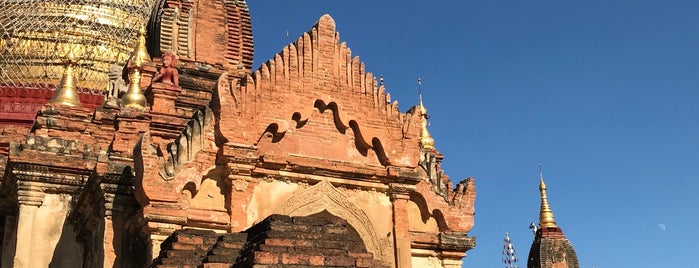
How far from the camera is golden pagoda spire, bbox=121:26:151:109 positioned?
693 inches

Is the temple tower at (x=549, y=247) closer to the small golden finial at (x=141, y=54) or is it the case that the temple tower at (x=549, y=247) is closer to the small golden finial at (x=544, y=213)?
the small golden finial at (x=544, y=213)

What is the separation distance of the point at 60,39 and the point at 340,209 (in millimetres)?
17222

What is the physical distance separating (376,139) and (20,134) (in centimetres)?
1238

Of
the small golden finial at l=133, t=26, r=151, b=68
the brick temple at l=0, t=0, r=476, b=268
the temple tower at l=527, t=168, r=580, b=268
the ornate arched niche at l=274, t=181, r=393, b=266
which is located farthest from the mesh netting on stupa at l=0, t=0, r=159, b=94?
the temple tower at l=527, t=168, r=580, b=268

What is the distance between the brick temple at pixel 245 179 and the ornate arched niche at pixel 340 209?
0.02 meters

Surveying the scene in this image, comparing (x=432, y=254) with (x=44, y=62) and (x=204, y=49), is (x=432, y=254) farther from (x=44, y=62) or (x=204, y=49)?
(x=44, y=62)

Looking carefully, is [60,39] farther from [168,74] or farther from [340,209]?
[340,209]

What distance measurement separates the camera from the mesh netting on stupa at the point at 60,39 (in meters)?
27.0

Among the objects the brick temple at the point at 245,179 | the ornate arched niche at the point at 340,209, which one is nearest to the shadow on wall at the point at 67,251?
the brick temple at the point at 245,179

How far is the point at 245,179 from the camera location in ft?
42.4

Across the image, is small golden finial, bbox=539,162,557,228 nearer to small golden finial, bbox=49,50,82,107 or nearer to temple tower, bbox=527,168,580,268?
temple tower, bbox=527,168,580,268

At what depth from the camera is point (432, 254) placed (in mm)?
14367

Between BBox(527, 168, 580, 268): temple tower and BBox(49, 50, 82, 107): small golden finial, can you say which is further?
BBox(527, 168, 580, 268): temple tower

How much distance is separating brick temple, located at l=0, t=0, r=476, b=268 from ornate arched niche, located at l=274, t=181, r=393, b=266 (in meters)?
0.02
